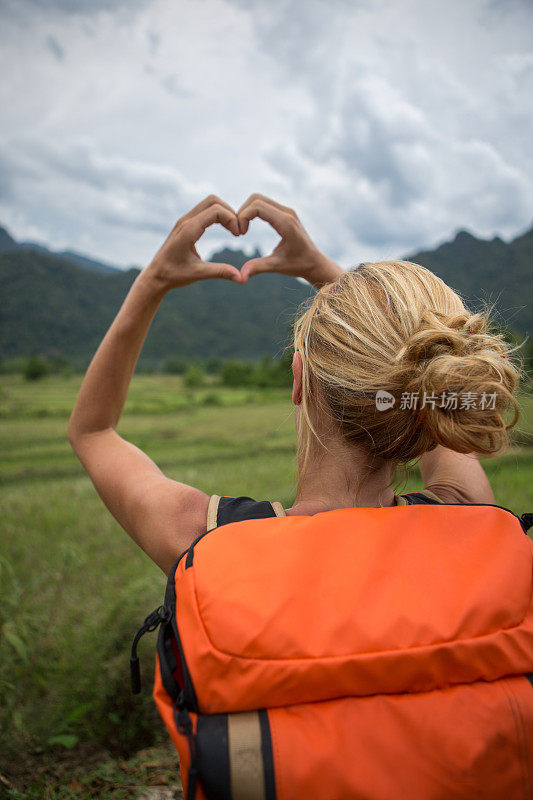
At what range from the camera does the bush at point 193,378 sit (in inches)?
590

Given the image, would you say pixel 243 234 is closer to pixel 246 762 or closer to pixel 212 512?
pixel 212 512

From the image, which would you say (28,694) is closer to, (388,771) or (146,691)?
(146,691)

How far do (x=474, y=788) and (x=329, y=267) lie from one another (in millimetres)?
1448

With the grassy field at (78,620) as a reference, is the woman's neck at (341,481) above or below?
above

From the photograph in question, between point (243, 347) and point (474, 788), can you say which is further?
point (243, 347)

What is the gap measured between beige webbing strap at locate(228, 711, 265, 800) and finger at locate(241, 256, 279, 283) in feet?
3.68

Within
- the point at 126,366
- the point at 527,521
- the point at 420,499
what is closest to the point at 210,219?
the point at 126,366

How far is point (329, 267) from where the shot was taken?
1.66 metres

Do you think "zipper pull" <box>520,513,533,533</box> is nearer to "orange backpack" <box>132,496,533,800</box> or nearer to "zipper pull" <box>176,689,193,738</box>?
"orange backpack" <box>132,496,533,800</box>

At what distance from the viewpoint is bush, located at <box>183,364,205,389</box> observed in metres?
15.0

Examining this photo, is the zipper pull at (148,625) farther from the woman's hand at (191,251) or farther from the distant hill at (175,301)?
the distant hill at (175,301)

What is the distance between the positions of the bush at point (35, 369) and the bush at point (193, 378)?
13.4 ft

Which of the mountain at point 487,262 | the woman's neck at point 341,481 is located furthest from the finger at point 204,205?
the mountain at point 487,262

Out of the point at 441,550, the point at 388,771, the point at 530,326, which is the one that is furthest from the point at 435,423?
the point at 530,326
